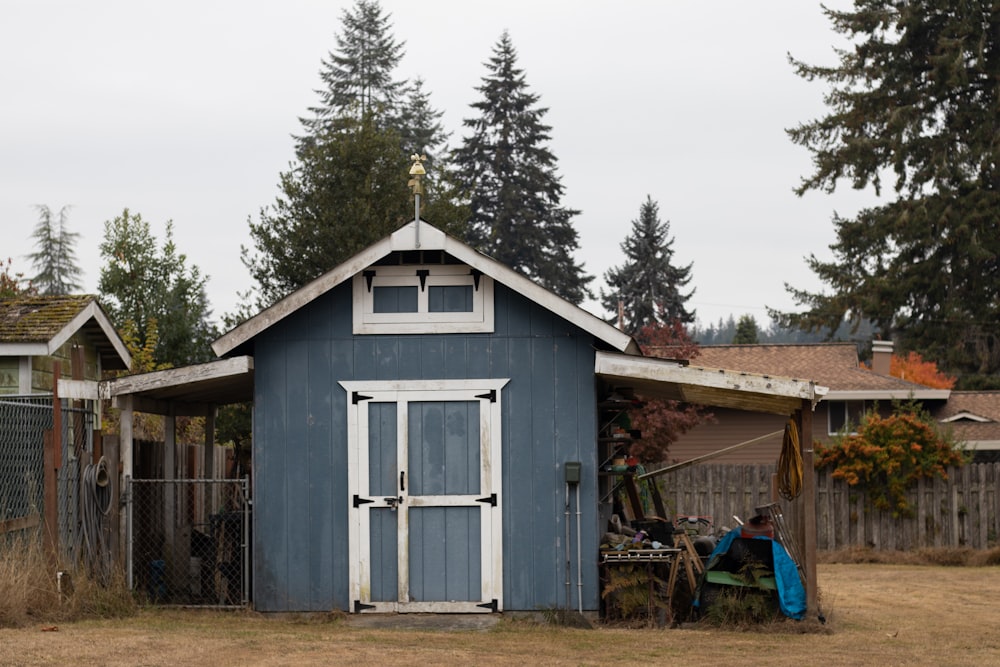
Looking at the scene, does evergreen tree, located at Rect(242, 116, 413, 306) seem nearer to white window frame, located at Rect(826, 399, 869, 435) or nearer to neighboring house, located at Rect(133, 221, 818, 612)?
white window frame, located at Rect(826, 399, 869, 435)

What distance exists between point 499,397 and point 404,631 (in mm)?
2381

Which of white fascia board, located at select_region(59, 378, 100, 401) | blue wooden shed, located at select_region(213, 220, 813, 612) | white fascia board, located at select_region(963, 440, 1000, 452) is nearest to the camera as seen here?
white fascia board, located at select_region(59, 378, 100, 401)

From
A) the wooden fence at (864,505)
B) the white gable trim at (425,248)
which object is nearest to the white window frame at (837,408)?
the wooden fence at (864,505)

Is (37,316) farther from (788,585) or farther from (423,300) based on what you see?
(788,585)

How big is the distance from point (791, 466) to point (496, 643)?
12.2 ft

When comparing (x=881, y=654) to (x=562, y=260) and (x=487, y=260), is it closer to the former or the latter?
(x=487, y=260)

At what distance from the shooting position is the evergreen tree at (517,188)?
51688 mm

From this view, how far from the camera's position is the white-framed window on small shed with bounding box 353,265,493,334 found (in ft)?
43.6

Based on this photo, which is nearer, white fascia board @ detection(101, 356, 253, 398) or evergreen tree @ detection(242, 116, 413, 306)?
white fascia board @ detection(101, 356, 253, 398)

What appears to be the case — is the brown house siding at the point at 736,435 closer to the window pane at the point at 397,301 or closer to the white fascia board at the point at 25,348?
the white fascia board at the point at 25,348

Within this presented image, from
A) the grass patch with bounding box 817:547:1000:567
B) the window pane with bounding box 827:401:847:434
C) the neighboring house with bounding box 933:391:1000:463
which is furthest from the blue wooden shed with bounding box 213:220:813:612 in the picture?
the window pane with bounding box 827:401:847:434

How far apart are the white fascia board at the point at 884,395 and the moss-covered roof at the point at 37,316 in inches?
731

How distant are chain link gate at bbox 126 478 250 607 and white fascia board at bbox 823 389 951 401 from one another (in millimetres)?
18997

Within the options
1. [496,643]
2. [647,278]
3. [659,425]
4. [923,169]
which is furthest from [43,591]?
[647,278]
